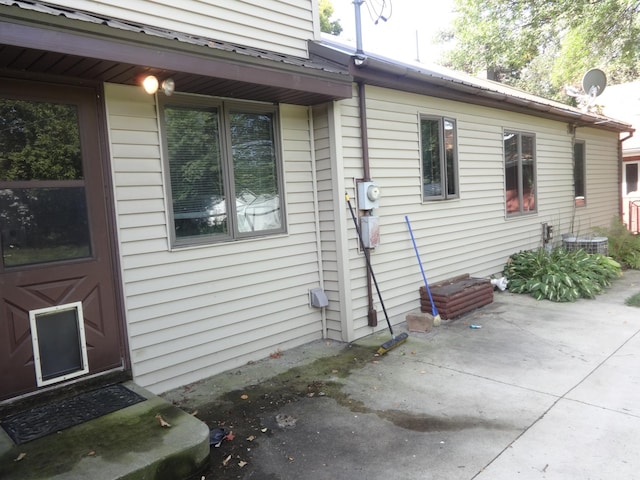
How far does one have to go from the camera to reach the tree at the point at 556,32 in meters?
10.6

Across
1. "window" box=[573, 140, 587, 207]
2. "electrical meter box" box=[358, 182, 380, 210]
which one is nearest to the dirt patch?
"electrical meter box" box=[358, 182, 380, 210]

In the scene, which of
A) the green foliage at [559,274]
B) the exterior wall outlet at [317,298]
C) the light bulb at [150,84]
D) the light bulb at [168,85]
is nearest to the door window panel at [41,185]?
the light bulb at [150,84]

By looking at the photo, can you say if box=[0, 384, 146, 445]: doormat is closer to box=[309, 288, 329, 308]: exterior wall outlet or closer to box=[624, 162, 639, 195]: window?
box=[309, 288, 329, 308]: exterior wall outlet

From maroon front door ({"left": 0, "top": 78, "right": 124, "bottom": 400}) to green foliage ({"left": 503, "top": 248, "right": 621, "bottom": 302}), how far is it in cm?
562

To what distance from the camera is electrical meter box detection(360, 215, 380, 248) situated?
200 inches

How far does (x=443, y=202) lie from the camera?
6414 mm

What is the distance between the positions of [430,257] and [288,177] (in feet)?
7.92

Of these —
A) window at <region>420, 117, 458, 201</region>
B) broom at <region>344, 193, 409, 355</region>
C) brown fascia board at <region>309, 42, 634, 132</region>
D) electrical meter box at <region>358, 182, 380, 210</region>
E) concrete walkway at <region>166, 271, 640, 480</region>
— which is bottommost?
concrete walkway at <region>166, 271, 640, 480</region>

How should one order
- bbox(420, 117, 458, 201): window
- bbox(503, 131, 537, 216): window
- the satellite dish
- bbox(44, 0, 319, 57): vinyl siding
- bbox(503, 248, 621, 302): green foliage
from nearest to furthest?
bbox(44, 0, 319, 57): vinyl siding
bbox(420, 117, 458, 201): window
bbox(503, 248, 621, 302): green foliage
bbox(503, 131, 537, 216): window
the satellite dish

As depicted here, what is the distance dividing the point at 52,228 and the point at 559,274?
643cm

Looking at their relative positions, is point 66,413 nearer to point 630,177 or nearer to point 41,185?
point 41,185

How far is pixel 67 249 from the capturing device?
3432 millimetres

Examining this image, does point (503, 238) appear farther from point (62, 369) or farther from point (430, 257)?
point (62, 369)

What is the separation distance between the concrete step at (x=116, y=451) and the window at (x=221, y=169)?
1604mm
